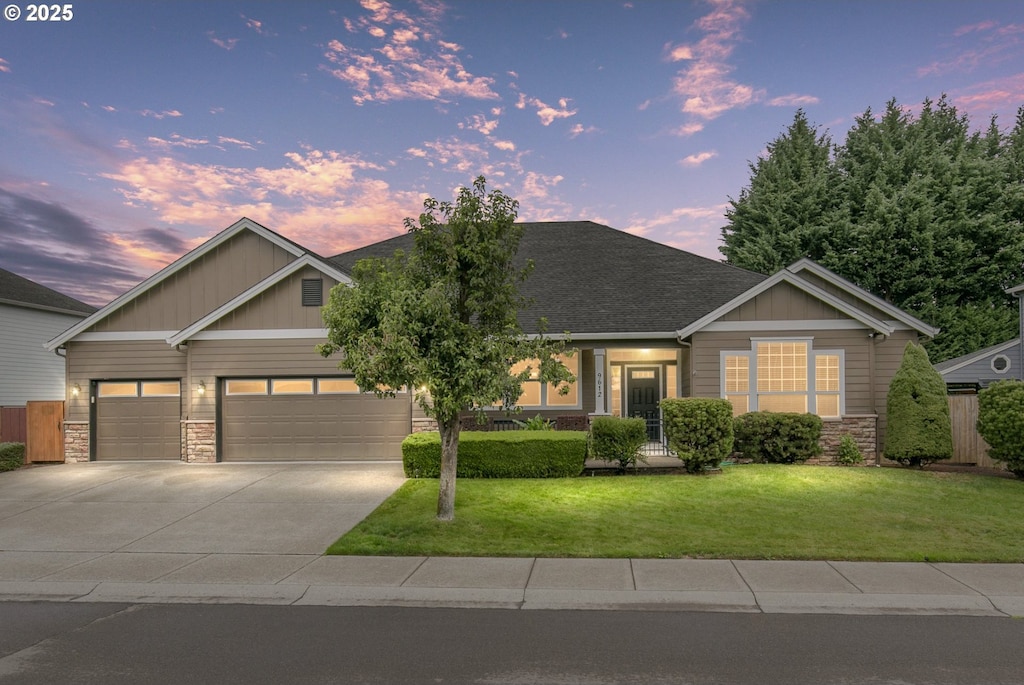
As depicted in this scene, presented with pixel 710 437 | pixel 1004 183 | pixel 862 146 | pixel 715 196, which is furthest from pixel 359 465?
pixel 1004 183

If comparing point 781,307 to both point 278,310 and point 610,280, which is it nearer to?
point 610,280

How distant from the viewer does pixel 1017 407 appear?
13.5 meters

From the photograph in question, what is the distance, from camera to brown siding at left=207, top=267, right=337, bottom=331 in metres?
17.3

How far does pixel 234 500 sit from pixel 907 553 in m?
11.8

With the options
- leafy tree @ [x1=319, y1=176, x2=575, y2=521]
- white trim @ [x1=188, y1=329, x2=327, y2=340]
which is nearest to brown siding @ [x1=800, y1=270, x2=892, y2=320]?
leafy tree @ [x1=319, y1=176, x2=575, y2=521]

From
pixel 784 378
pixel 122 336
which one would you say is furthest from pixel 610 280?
pixel 122 336

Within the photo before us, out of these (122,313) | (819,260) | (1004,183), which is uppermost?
(1004,183)

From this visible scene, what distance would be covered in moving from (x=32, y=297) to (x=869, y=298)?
3168 cm

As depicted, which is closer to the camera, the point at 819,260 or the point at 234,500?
the point at 234,500

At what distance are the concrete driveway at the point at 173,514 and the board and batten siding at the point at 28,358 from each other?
10.5 meters

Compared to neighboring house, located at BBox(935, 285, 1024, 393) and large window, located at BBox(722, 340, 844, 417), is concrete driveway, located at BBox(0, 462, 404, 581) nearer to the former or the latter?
large window, located at BBox(722, 340, 844, 417)

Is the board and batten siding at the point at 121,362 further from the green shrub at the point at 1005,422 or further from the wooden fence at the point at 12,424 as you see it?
the green shrub at the point at 1005,422

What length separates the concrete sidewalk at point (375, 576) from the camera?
22.3 ft

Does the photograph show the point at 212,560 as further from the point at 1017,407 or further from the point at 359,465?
the point at 1017,407
